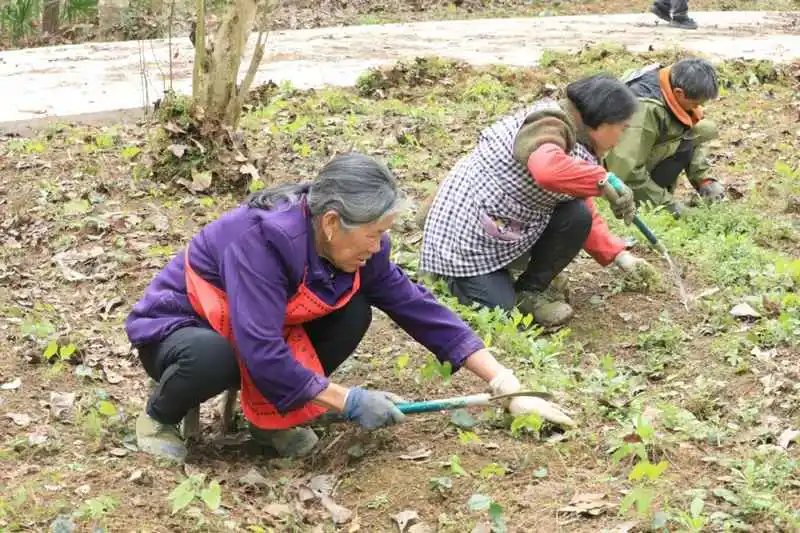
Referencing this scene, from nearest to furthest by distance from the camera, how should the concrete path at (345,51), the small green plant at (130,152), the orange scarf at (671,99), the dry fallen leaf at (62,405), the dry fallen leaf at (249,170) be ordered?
the dry fallen leaf at (62,405)
the orange scarf at (671,99)
the dry fallen leaf at (249,170)
the small green plant at (130,152)
the concrete path at (345,51)

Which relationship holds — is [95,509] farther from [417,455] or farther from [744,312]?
[744,312]

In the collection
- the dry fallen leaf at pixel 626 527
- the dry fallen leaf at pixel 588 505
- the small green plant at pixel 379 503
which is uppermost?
the dry fallen leaf at pixel 626 527

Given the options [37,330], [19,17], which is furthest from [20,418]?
[19,17]

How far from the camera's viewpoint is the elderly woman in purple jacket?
9.96 ft

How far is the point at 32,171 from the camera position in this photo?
6555 millimetres

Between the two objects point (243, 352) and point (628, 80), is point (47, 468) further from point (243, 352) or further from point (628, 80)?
point (628, 80)

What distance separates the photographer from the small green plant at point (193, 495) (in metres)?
2.82

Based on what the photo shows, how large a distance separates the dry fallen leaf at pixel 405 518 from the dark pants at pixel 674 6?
12.0m

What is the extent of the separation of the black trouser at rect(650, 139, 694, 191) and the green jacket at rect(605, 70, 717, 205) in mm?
80

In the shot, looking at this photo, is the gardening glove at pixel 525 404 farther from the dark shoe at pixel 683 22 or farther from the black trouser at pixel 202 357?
the dark shoe at pixel 683 22

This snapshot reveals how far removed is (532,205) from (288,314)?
176 centimetres

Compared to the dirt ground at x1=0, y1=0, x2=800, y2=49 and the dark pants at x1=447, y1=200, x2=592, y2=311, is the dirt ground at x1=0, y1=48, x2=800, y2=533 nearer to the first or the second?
the dark pants at x1=447, y1=200, x2=592, y2=311

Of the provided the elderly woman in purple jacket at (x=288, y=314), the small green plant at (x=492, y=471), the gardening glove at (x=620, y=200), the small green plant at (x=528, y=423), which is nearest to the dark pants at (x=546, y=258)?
the gardening glove at (x=620, y=200)

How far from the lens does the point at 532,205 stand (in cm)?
462
